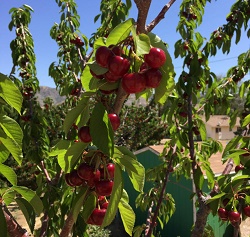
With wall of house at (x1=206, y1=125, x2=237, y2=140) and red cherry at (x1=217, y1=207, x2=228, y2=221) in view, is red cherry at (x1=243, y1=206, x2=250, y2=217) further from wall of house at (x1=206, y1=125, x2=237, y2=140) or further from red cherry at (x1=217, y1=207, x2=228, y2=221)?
→ wall of house at (x1=206, y1=125, x2=237, y2=140)

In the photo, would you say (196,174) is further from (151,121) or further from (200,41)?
(151,121)

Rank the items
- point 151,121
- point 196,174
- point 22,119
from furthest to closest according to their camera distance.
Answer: point 151,121 → point 22,119 → point 196,174

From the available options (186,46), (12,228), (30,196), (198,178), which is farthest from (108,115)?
(186,46)

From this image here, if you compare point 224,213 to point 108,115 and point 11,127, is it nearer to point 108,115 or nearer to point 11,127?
point 108,115

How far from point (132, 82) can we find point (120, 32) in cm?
16

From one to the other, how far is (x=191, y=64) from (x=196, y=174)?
1.09 meters

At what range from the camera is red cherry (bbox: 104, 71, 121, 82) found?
2.78 feet

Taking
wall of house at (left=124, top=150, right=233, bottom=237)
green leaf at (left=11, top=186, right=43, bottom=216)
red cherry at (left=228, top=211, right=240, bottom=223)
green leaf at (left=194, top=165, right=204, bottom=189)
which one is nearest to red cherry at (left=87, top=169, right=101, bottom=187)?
green leaf at (left=11, top=186, right=43, bottom=216)

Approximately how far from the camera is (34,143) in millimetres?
2715

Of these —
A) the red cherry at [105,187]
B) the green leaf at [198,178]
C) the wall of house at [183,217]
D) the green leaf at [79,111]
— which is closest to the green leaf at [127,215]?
the red cherry at [105,187]

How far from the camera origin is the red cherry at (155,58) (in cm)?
83

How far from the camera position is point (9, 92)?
0.90m

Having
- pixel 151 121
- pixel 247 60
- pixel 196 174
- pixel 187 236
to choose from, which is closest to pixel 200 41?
pixel 247 60

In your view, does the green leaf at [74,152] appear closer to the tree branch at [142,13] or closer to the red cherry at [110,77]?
the red cherry at [110,77]
